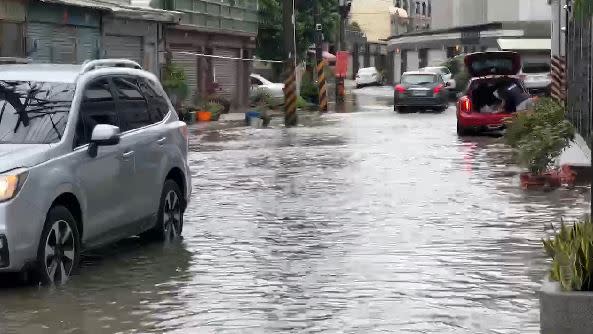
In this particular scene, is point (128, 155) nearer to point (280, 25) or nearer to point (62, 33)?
point (62, 33)

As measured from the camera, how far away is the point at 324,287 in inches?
422

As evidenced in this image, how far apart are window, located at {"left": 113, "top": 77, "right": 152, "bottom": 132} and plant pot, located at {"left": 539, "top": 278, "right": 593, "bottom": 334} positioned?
5.16m

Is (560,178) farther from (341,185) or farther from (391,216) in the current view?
(391,216)

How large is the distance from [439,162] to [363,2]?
11345 centimetres

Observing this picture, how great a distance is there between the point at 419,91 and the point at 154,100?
123 ft

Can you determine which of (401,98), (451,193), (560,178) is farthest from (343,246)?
(401,98)

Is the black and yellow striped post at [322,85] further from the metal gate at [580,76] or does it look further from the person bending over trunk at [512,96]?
the metal gate at [580,76]

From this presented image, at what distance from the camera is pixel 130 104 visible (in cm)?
1270

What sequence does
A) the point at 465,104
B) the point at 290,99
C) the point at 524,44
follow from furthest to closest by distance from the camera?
the point at 524,44 < the point at 290,99 < the point at 465,104

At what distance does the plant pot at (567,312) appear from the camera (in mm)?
8125

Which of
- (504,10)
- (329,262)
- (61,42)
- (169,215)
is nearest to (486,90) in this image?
(61,42)

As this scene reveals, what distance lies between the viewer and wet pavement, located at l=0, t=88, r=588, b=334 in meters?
9.40

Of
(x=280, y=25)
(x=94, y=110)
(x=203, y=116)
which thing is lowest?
(x=203, y=116)

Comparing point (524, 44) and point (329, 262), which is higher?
point (524, 44)
